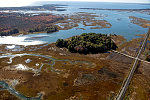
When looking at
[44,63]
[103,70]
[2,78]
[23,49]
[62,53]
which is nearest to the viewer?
[2,78]

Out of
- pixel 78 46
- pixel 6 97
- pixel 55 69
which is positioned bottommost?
pixel 6 97

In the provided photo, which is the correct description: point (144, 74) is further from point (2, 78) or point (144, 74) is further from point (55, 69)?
point (2, 78)

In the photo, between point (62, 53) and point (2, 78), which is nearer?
point (2, 78)

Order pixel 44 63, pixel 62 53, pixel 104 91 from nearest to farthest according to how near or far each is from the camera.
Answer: pixel 104 91, pixel 44 63, pixel 62 53

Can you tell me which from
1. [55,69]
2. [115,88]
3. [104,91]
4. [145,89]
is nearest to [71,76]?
[55,69]

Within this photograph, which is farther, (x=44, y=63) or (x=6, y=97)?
(x=44, y=63)

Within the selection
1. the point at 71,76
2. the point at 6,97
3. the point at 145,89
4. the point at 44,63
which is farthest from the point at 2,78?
the point at 145,89

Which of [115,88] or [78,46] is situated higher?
[78,46]

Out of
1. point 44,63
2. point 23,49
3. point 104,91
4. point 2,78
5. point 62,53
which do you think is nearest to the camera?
point 104,91

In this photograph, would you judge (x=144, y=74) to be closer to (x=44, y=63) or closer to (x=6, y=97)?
(x=44, y=63)
